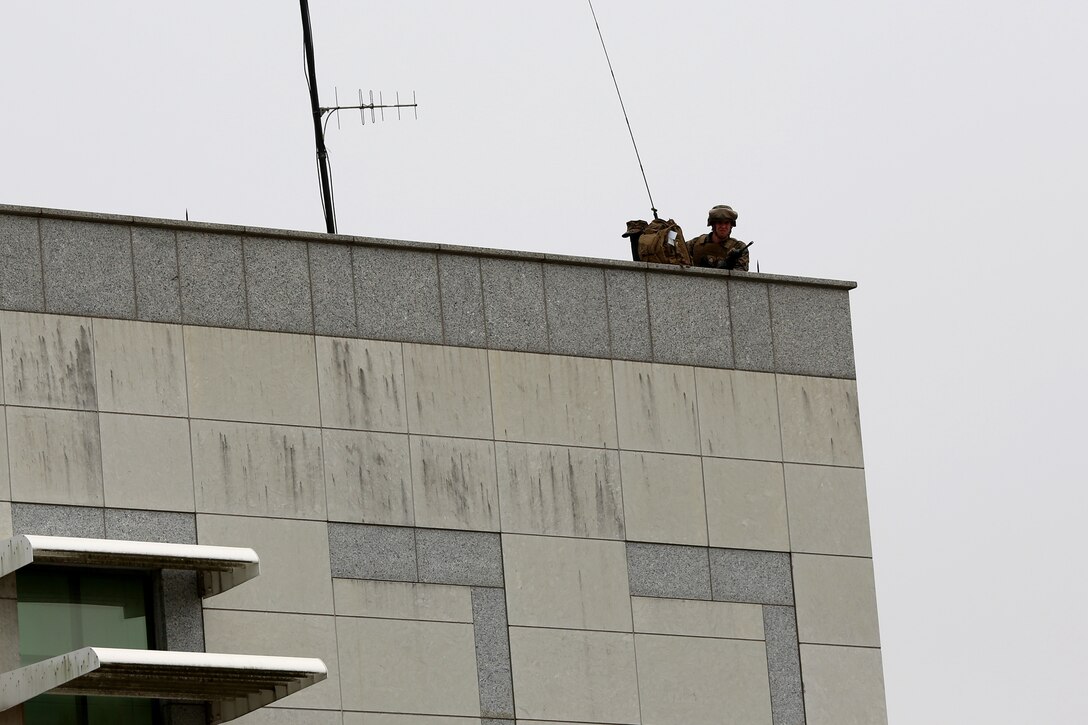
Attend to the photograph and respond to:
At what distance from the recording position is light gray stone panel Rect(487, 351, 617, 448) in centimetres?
3034

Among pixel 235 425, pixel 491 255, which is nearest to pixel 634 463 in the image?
pixel 491 255

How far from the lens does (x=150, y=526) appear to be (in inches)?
1098

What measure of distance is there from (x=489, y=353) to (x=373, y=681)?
156 inches

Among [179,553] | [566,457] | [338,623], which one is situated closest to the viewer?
[179,553]

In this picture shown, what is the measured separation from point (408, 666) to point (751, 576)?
4483 mm

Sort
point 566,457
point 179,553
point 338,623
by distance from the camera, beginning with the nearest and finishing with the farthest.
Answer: point 179,553
point 338,623
point 566,457

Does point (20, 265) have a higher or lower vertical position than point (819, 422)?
higher

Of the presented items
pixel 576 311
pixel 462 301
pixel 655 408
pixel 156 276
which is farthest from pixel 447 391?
pixel 156 276

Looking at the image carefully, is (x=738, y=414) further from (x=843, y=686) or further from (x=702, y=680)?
(x=843, y=686)

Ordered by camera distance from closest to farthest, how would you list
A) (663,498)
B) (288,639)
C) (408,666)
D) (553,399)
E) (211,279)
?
(288,639) → (408,666) → (211,279) → (553,399) → (663,498)

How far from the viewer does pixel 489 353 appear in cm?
3042

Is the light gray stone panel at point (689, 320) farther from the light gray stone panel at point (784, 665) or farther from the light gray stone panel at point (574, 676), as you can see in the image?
the light gray stone panel at point (574, 676)

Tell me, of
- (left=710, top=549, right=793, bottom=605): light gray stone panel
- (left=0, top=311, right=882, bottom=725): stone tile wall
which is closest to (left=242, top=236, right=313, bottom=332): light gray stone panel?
(left=0, top=311, right=882, bottom=725): stone tile wall

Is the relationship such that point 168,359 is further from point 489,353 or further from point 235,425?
point 489,353
